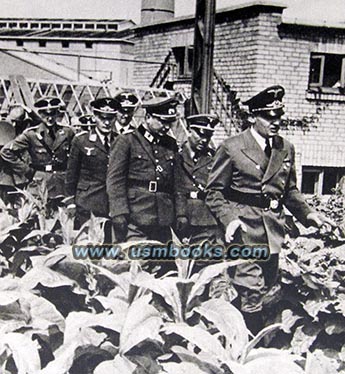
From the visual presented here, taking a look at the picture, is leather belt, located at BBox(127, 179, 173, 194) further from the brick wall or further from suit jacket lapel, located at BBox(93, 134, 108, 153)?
the brick wall

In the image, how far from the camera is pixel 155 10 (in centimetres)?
1536

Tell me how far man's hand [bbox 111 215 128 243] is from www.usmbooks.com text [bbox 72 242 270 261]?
584 millimetres

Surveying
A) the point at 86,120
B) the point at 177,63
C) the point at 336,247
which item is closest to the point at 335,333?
the point at 336,247

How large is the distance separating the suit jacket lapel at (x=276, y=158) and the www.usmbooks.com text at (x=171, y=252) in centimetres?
41

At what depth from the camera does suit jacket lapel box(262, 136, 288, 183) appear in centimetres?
355

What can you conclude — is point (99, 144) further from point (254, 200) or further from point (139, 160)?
point (254, 200)

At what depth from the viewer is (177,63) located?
11320mm

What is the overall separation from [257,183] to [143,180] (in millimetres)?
865

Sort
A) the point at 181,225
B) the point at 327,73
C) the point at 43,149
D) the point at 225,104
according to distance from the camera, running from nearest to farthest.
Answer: the point at 181,225
the point at 43,149
the point at 327,73
the point at 225,104

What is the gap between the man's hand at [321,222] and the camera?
327 centimetres

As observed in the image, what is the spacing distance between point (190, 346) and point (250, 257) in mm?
1357

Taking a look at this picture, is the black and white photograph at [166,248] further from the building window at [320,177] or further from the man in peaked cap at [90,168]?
the building window at [320,177]

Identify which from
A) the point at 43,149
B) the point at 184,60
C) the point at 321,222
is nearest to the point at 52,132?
the point at 43,149

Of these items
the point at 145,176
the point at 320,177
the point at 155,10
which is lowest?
the point at 320,177
